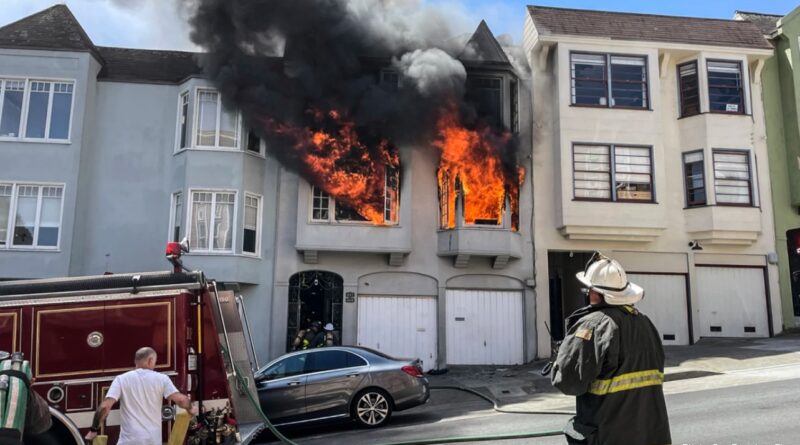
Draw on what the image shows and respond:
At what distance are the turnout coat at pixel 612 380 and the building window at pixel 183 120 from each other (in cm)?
1588

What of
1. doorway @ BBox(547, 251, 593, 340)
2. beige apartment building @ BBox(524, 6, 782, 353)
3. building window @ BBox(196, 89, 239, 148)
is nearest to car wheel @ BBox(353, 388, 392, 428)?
beige apartment building @ BBox(524, 6, 782, 353)

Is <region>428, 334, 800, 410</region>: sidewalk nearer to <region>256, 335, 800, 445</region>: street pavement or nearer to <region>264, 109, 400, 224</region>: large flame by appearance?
<region>256, 335, 800, 445</region>: street pavement

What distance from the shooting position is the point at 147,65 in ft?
62.1

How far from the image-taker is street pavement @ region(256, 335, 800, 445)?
8164mm

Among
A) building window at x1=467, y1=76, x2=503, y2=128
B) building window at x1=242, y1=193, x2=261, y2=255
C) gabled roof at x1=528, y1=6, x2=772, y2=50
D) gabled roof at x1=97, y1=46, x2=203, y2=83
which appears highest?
gabled roof at x1=528, y1=6, x2=772, y2=50

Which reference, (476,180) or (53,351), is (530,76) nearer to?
(476,180)

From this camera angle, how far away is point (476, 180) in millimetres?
17922

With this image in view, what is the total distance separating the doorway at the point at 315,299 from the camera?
17.6 metres

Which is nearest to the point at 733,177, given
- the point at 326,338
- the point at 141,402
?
the point at 326,338

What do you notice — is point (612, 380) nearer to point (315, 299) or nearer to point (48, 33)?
point (315, 299)

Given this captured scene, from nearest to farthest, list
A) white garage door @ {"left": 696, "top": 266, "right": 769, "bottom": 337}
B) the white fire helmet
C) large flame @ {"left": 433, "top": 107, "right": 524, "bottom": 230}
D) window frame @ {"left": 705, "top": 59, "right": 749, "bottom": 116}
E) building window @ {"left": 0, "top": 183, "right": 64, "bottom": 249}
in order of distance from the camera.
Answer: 1. the white fire helmet
2. building window @ {"left": 0, "top": 183, "right": 64, "bottom": 249}
3. large flame @ {"left": 433, "top": 107, "right": 524, "bottom": 230}
4. white garage door @ {"left": 696, "top": 266, "right": 769, "bottom": 337}
5. window frame @ {"left": 705, "top": 59, "right": 749, "bottom": 116}

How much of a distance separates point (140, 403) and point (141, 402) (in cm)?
1

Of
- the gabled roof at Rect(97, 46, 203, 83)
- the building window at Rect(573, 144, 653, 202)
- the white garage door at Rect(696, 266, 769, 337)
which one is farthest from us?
the white garage door at Rect(696, 266, 769, 337)

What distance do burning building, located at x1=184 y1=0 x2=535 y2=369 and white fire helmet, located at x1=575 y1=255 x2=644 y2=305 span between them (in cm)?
1363
